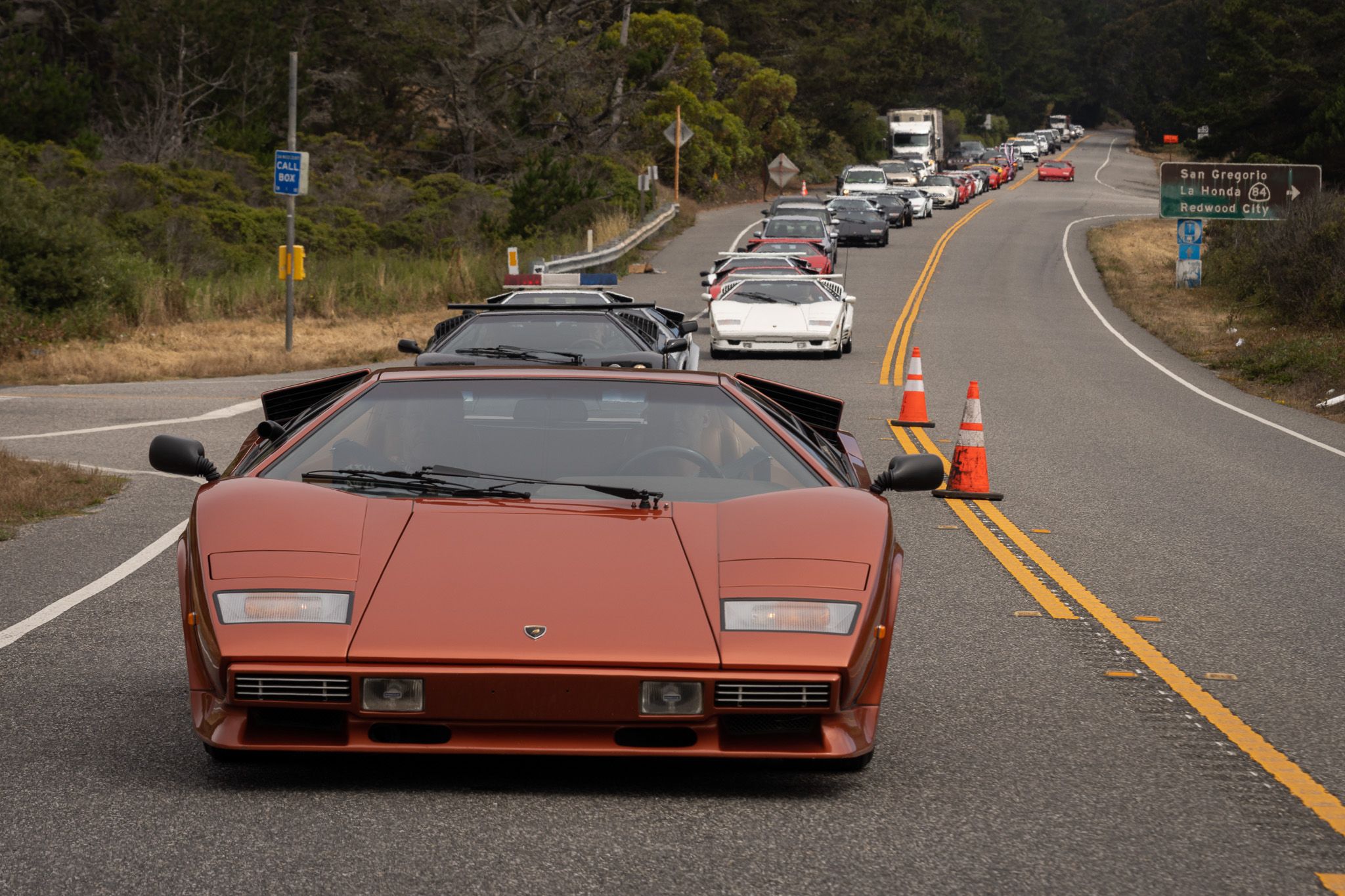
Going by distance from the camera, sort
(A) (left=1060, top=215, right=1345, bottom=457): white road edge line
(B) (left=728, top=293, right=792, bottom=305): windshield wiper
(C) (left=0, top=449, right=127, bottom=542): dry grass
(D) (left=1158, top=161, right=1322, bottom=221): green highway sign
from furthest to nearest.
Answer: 1. (D) (left=1158, top=161, right=1322, bottom=221): green highway sign
2. (B) (left=728, top=293, right=792, bottom=305): windshield wiper
3. (A) (left=1060, top=215, right=1345, bottom=457): white road edge line
4. (C) (left=0, top=449, right=127, bottom=542): dry grass

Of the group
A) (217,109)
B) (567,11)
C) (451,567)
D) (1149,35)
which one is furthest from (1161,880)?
(1149,35)

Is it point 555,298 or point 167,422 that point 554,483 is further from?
point 167,422

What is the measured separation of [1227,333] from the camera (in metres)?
32.9

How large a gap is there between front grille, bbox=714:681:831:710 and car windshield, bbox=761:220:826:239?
3684cm

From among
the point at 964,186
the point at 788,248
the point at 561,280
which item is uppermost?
the point at 964,186

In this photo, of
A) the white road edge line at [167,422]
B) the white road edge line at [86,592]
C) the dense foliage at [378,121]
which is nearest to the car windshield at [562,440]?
the white road edge line at [86,592]

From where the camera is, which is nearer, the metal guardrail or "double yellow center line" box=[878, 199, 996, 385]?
"double yellow center line" box=[878, 199, 996, 385]

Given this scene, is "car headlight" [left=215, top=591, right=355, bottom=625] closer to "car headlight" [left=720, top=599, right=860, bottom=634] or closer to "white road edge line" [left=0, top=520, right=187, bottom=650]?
"car headlight" [left=720, top=599, right=860, bottom=634]

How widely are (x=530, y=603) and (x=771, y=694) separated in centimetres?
74

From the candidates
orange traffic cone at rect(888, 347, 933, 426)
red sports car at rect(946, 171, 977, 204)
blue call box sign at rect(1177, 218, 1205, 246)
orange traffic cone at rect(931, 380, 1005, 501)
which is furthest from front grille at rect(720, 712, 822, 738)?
red sports car at rect(946, 171, 977, 204)

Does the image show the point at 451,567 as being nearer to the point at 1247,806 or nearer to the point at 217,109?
the point at 1247,806

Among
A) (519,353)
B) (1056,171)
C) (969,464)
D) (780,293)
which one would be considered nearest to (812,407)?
(519,353)

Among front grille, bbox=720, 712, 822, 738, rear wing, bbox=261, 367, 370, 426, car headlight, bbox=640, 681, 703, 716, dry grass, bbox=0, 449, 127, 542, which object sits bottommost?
dry grass, bbox=0, 449, 127, 542

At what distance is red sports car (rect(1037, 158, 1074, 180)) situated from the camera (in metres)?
96.2
